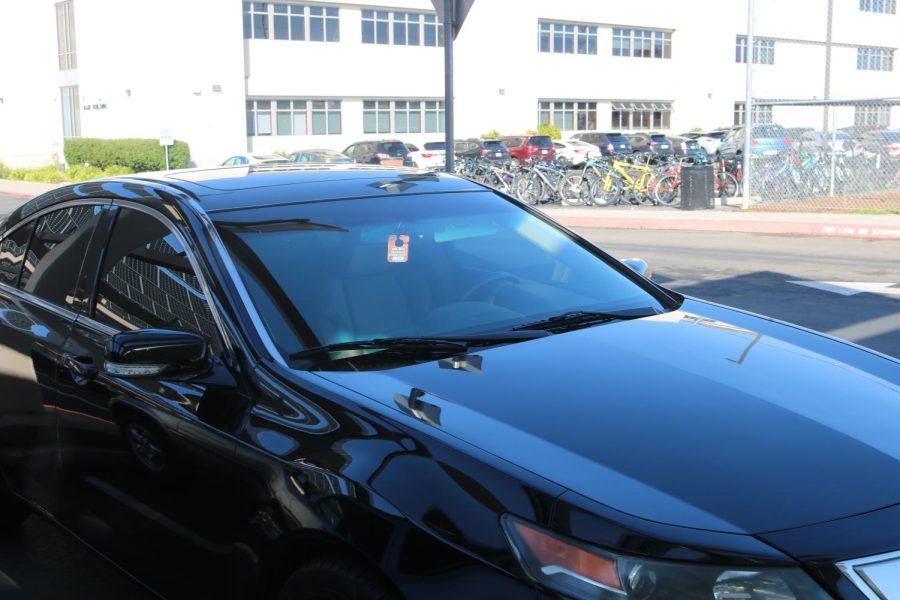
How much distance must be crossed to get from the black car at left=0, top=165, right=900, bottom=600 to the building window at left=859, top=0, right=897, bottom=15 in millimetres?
61594

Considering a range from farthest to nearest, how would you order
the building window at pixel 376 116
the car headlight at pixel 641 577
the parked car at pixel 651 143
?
the building window at pixel 376 116 → the parked car at pixel 651 143 → the car headlight at pixel 641 577

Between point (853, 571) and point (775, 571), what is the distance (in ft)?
0.52

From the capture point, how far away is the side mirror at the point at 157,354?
3.04 metres

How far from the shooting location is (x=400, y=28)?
54.2 metres

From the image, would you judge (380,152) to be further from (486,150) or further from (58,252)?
(58,252)

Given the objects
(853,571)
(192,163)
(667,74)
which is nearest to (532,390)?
(853,571)

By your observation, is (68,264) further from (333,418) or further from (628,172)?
(628,172)

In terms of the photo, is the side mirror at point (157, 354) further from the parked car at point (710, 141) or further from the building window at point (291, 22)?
the building window at point (291, 22)

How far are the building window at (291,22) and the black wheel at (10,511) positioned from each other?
156ft

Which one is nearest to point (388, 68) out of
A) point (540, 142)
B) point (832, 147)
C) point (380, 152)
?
point (540, 142)

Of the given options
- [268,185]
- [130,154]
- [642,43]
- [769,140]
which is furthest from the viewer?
[642,43]

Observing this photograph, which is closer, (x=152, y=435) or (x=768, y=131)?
(x=152, y=435)

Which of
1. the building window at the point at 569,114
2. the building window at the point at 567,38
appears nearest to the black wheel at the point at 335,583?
the building window at the point at 569,114

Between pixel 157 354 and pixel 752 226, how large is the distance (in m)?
16.6
